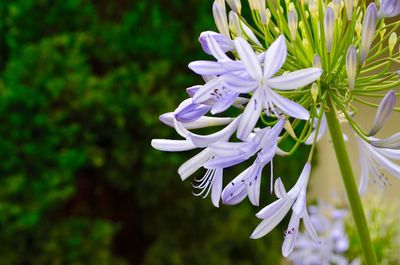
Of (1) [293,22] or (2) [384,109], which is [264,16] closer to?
(1) [293,22]

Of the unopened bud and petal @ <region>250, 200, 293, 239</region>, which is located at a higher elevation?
the unopened bud

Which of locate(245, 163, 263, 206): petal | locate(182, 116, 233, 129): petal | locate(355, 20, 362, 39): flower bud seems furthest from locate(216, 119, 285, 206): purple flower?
locate(355, 20, 362, 39): flower bud

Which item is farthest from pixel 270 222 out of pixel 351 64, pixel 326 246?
pixel 326 246

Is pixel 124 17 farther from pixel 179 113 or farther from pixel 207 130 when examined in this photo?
pixel 179 113

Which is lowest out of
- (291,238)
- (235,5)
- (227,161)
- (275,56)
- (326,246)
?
(326,246)

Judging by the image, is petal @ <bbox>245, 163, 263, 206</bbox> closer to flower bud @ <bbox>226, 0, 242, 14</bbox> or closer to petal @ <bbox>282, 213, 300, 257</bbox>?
petal @ <bbox>282, 213, 300, 257</bbox>

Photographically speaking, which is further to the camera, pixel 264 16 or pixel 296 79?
pixel 264 16
